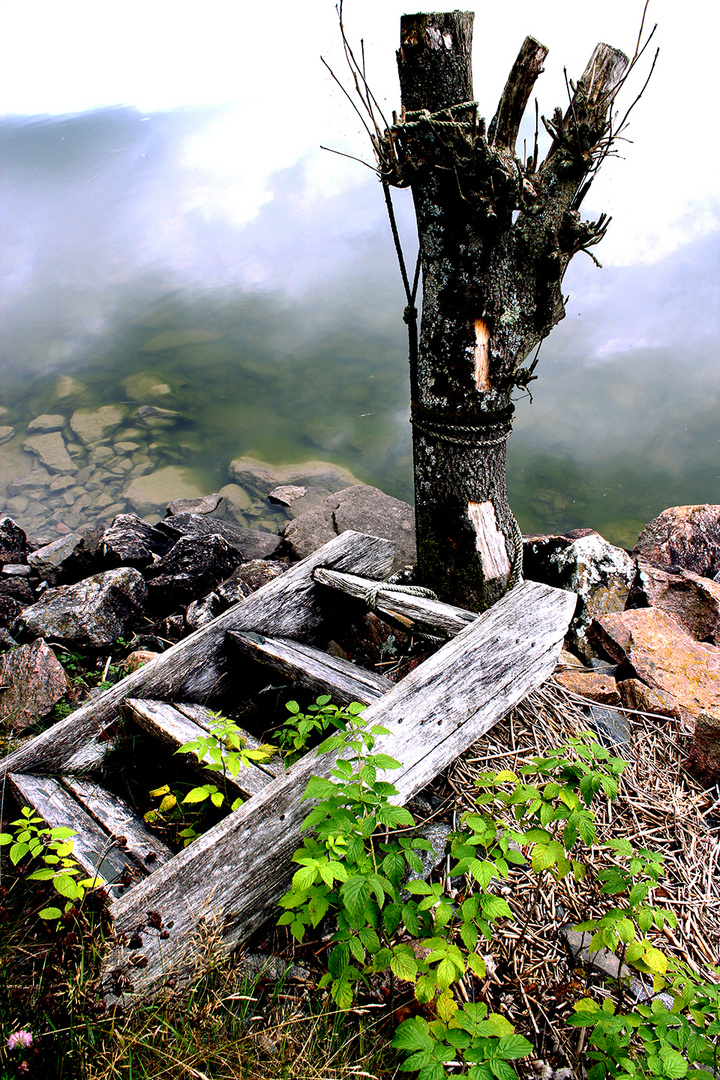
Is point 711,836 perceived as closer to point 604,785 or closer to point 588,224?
point 604,785

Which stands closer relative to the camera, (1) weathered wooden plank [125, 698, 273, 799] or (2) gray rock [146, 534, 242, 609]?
(1) weathered wooden plank [125, 698, 273, 799]

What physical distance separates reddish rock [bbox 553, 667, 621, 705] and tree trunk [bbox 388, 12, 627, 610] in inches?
23.4

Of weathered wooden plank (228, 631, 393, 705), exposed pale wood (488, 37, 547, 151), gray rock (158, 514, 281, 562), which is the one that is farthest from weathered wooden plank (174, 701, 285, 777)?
exposed pale wood (488, 37, 547, 151)

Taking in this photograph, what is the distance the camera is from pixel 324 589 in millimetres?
2973

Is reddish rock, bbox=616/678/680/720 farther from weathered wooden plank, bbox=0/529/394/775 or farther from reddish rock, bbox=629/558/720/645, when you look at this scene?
weathered wooden plank, bbox=0/529/394/775

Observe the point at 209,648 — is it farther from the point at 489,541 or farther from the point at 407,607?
the point at 489,541

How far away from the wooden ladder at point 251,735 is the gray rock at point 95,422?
7.78 metres

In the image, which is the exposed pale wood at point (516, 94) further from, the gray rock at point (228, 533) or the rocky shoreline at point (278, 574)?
the gray rock at point (228, 533)

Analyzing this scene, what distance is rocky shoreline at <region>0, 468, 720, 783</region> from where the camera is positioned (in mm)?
2898

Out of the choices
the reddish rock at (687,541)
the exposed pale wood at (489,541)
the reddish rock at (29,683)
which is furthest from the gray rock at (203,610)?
the reddish rock at (687,541)

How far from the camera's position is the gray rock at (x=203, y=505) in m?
7.45

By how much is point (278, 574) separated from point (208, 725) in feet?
6.15

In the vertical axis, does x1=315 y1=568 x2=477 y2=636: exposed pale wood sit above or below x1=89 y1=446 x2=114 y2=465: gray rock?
above

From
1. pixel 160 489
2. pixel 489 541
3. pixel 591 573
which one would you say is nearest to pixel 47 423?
pixel 160 489
